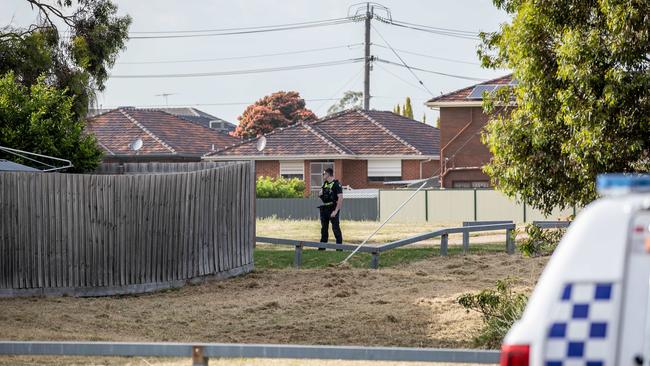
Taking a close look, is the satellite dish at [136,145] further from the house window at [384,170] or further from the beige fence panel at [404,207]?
the beige fence panel at [404,207]

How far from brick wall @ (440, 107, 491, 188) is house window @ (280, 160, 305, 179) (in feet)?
28.8

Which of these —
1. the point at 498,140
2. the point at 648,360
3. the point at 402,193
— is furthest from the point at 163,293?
the point at 402,193

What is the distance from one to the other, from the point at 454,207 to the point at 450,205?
185mm

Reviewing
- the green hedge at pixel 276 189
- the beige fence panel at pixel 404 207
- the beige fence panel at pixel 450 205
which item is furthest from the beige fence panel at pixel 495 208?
the green hedge at pixel 276 189

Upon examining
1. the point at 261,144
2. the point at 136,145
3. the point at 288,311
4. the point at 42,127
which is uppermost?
the point at 136,145

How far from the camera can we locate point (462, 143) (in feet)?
175

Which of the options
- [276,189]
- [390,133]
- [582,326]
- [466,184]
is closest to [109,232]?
[582,326]

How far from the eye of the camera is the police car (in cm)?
455

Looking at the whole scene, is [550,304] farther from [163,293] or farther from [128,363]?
[163,293]

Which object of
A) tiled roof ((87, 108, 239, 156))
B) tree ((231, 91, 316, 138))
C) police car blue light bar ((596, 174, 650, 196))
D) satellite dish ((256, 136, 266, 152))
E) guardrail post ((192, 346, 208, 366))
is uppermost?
tree ((231, 91, 316, 138))

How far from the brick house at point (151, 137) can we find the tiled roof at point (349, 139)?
3850 millimetres

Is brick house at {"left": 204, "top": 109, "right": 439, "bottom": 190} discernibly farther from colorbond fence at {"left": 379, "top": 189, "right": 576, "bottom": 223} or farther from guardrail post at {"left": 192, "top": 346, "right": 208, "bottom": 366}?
guardrail post at {"left": 192, "top": 346, "right": 208, "bottom": 366}

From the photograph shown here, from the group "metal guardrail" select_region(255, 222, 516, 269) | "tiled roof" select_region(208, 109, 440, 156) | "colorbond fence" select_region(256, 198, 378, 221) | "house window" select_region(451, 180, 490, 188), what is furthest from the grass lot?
"tiled roof" select_region(208, 109, 440, 156)

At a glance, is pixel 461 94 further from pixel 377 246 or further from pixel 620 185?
pixel 620 185
